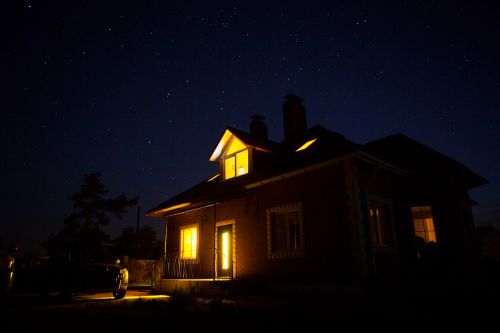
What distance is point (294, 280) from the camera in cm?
929

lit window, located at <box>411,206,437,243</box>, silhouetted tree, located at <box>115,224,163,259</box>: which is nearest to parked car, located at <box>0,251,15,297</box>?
lit window, located at <box>411,206,437,243</box>

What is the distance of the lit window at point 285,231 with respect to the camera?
31.6ft

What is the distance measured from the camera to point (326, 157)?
348 inches

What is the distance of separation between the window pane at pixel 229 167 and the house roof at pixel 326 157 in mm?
380

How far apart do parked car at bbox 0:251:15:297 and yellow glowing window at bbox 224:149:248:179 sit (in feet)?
25.1

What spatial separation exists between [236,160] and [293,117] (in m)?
3.68

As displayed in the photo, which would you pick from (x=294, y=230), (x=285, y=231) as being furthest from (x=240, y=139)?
(x=294, y=230)

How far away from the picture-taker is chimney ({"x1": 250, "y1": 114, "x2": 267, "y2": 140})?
53.6 ft

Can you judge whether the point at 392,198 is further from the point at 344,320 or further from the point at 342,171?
the point at 344,320

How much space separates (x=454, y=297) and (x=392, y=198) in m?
3.73

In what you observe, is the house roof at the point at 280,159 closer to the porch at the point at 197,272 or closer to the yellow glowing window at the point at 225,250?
the yellow glowing window at the point at 225,250

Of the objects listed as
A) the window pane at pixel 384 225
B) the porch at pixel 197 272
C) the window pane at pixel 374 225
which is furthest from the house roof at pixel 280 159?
the window pane at pixel 384 225

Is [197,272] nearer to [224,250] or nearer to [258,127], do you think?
[224,250]

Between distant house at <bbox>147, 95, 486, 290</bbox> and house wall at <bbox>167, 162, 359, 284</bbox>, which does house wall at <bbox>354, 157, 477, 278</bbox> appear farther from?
house wall at <bbox>167, 162, 359, 284</bbox>
